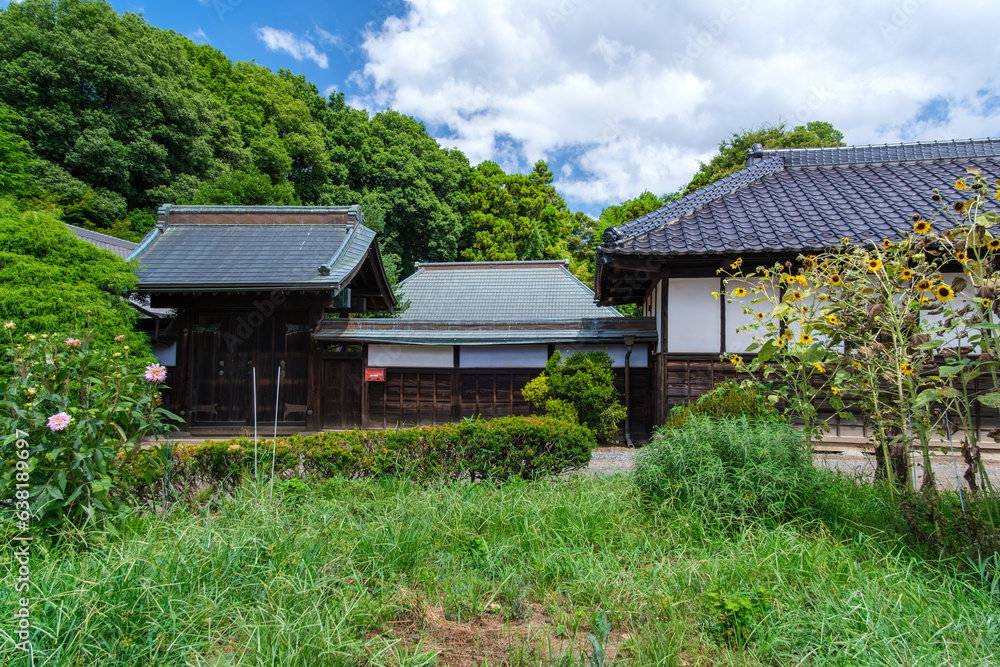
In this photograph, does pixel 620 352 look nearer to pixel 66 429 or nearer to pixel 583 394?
pixel 583 394

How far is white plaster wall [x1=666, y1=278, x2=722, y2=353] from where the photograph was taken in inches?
319

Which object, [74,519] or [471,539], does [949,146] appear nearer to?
[471,539]

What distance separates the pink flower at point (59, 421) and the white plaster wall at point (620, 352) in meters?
8.30

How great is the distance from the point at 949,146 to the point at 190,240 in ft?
56.0

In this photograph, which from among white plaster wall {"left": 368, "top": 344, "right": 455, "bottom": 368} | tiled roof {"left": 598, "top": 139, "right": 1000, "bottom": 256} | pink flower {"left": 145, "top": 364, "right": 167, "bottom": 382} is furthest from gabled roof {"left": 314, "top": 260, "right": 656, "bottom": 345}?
pink flower {"left": 145, "top": 364, "right": 167, "bottom": 382}


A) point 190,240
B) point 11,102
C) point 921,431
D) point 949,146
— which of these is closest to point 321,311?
point 190,240

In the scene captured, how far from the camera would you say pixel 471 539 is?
118 inches

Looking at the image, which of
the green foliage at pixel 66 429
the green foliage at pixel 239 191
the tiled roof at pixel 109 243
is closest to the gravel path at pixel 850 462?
the green foliage at pixel 66 429

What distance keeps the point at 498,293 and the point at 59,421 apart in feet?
49.4

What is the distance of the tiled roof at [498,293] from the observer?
622 inches

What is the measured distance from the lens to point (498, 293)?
17359mm

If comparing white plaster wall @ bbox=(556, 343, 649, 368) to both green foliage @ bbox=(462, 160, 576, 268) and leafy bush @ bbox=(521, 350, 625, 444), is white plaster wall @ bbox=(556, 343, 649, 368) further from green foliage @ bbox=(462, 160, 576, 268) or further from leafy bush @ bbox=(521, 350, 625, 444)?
green foliage @ bbox=(462, 160, 576, 268)

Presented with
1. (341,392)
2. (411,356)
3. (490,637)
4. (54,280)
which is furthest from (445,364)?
(490,637)

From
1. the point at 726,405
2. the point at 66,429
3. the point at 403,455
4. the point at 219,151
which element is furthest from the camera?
the point at 219,151
